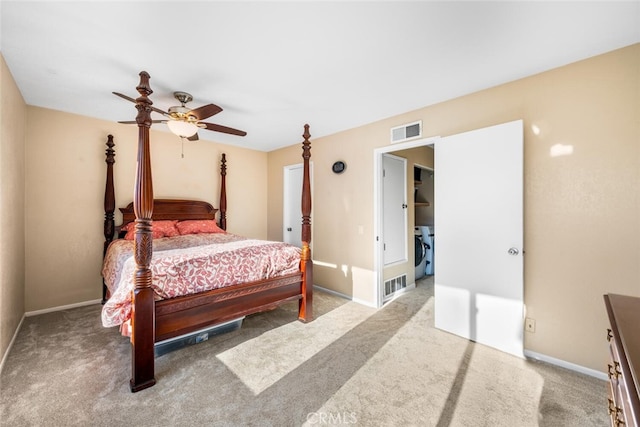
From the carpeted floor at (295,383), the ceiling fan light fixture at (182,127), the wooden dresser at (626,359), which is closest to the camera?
the wooden dresser at (626,359)

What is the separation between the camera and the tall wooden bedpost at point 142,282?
74.0 inches

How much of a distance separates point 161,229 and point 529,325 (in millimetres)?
4570

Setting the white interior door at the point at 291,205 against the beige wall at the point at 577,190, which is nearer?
the beige wall at the point at 577,190

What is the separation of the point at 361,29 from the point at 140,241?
2.20 m

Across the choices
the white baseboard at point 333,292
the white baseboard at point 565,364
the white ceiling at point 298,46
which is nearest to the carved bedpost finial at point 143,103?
the white ceiling at point 298,46

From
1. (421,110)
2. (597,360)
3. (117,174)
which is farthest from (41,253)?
(597,360)

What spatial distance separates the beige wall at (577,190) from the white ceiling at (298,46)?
7.9 inches

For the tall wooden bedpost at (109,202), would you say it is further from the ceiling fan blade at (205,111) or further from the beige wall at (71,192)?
the ceiling fan blade at (205,111)

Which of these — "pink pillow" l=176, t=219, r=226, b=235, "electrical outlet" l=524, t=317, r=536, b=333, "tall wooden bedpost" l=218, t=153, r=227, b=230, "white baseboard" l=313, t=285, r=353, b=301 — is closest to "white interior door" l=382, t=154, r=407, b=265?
"white baseboard" l=313, t=285, r=353, b=301

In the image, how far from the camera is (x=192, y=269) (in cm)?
221

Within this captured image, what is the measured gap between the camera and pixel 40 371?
81.2 inches

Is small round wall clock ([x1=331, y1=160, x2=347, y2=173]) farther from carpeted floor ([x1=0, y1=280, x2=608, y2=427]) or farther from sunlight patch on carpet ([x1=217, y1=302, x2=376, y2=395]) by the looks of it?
carpeted floor ([x1=0, y1=280, x2=608, y2=427])

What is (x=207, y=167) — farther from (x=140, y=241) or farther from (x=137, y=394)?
(x=137, y=394)

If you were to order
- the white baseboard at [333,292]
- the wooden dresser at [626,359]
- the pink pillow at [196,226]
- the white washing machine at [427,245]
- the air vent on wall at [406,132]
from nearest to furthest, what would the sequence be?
the wooden dresser at [626,359] < the air vent on wall at [406,132] < the white baseboard at [333,292] < the pink pillow at [196,226] < the white washing machine at [427,245]
